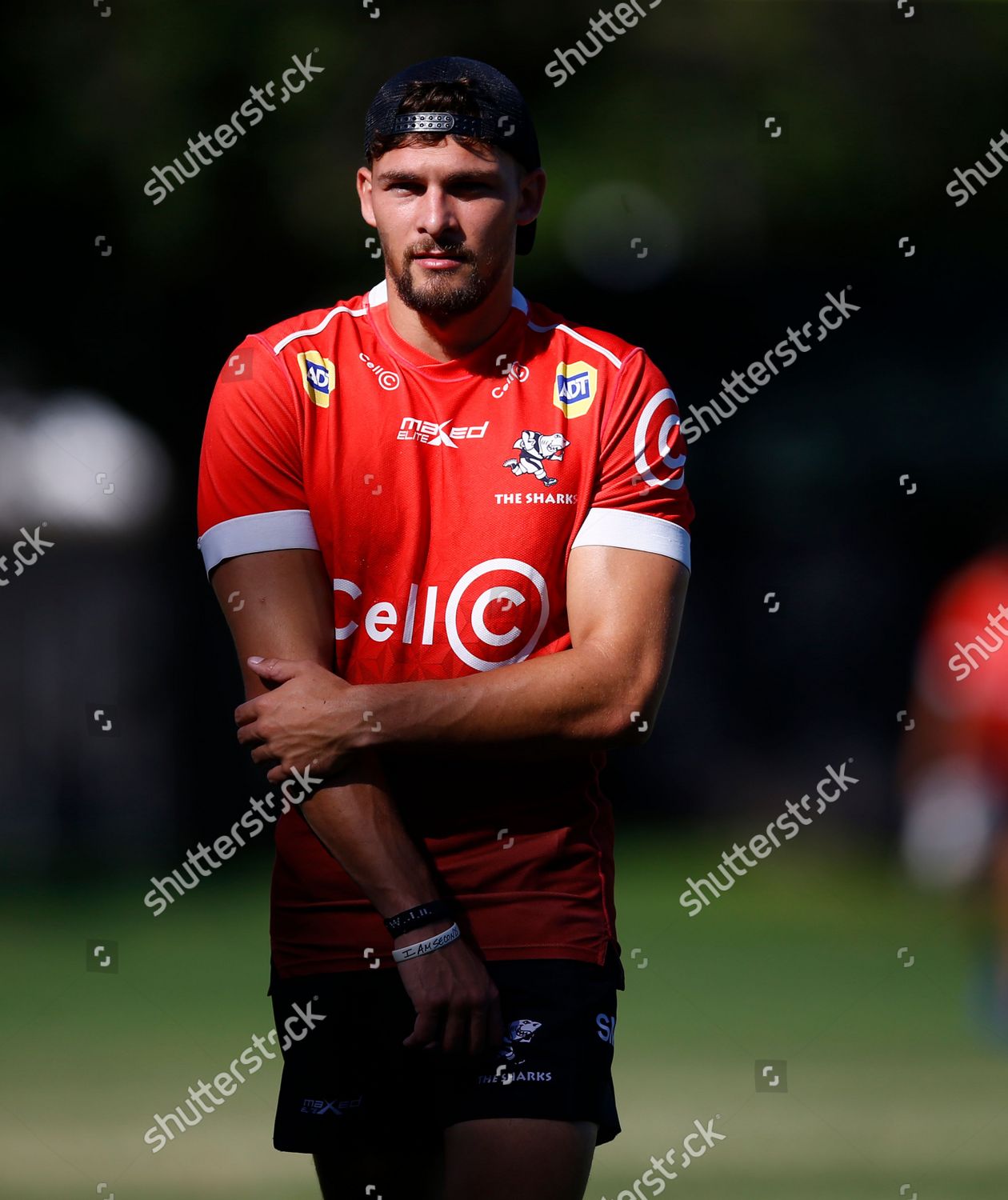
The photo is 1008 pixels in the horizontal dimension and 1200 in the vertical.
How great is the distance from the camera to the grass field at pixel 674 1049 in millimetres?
6418

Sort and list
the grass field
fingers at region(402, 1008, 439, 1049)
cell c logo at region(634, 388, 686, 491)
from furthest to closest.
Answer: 1. the grass field
2. cell c logo at region(634, 388, 686, 491)
3. fingers at region(402, 1008, 439, 1049)

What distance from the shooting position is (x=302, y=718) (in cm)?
341

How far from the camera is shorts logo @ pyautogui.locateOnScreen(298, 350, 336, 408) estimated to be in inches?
143

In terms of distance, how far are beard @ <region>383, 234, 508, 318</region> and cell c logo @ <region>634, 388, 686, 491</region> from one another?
43 centimetres

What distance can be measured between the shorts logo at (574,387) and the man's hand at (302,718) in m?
0.75

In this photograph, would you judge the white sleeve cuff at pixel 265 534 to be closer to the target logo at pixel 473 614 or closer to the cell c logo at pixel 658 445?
the target logo at pixel 473 614

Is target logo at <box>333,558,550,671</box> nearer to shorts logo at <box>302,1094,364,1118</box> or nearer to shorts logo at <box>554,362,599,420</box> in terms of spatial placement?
shorts logo at <box>554,362,599,420</box>

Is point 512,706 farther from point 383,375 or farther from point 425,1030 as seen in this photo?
point 383,375

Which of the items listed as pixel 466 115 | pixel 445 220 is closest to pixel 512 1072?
pixel 445 220

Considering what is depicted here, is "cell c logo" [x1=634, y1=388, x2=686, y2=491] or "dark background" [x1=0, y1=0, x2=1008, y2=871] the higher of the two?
"dark background" [x1=0, y1=0, x2=1008, y2=871]

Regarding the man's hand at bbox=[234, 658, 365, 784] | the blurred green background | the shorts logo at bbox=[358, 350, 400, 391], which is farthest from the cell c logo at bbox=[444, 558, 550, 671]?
the blurred green background

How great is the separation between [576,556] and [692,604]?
13.9 metres

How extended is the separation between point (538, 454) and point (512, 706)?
1.82 ft

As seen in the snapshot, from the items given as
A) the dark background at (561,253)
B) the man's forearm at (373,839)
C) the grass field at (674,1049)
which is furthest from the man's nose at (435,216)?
the dark background at (561,253)
